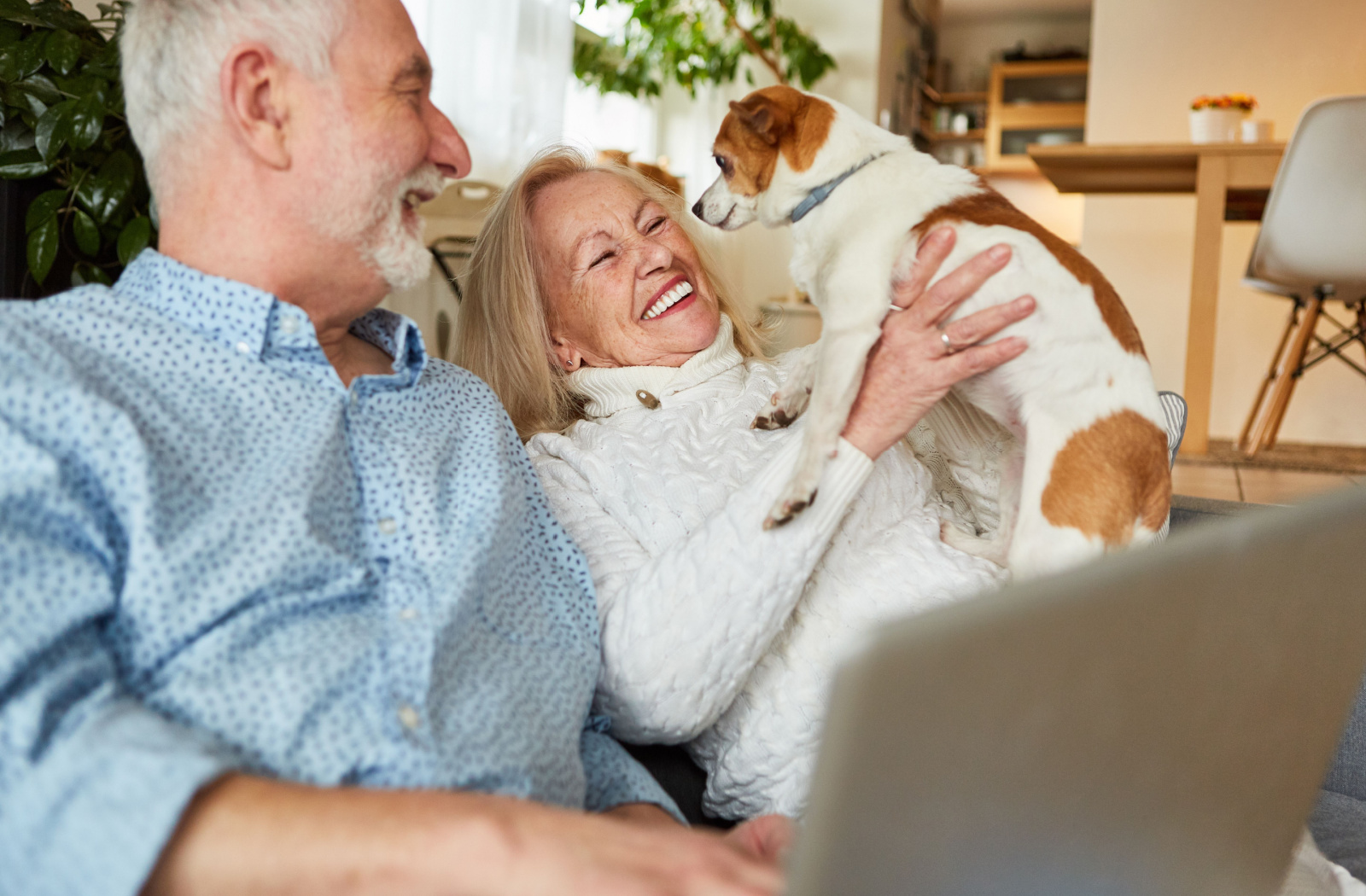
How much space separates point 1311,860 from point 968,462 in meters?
0.60

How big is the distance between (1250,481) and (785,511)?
10.4 feet

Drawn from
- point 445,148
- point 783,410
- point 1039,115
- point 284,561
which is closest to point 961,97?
point 1039,115

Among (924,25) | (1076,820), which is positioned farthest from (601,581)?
(924,25)

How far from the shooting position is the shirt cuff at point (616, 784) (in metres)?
0.96

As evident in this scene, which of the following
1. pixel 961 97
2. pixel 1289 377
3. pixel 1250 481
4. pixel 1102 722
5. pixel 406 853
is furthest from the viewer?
pixel 961 97

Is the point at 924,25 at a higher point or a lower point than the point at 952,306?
higher

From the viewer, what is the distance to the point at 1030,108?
867cm

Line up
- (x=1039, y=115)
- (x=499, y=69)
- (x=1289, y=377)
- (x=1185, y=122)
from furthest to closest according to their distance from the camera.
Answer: (x=1039, y=115), (x=1185, y=122), (x=1289, y=377), (x=499, y=69)

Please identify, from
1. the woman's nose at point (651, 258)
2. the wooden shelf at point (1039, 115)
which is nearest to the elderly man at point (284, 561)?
the woman's nose at point (651, 258)

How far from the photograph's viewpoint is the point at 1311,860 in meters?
1.00

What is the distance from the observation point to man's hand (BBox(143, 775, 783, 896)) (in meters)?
0.62

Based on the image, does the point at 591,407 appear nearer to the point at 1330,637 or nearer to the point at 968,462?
the point at 968,462

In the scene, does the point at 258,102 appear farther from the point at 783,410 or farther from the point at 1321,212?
the point at 1321,212

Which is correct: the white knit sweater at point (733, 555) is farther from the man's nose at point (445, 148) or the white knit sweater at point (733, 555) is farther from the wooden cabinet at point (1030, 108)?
the wooden cabinet at point (1030, 108)
